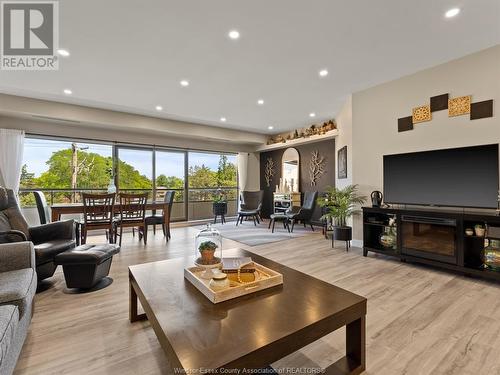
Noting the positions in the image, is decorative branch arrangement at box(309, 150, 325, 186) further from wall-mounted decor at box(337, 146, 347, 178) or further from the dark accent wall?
wall-mounted decor at box(337, 146, 347, 178)

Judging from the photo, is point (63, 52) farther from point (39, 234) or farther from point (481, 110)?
point (481, 110)

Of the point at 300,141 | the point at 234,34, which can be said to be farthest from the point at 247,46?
the point at 300,141

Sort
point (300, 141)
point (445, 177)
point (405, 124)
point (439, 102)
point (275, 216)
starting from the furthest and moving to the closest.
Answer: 1. point (300, 141)
2. point (275, 216)
3. point (405, 124)
4. point (439, 102)
5. point (445, 177)

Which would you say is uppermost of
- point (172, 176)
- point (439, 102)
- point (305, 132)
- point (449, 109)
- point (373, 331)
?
point (305, 132)

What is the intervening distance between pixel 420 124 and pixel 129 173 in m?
6.13

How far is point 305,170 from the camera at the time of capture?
276 inches

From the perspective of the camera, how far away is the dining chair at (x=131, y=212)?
166 inches

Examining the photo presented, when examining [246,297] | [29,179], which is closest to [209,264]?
[246,297]

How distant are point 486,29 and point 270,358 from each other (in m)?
3.73

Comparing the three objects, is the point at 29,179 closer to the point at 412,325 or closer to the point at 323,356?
the point at 323,356

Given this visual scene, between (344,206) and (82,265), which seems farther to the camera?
(344,206)

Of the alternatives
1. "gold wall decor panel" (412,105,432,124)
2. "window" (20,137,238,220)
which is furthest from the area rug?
"gold wall decor panel" (412,105,432,124)

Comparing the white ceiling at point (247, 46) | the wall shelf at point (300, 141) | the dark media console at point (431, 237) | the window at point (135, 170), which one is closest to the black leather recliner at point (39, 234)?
the white ceiling at point (247, 46)
